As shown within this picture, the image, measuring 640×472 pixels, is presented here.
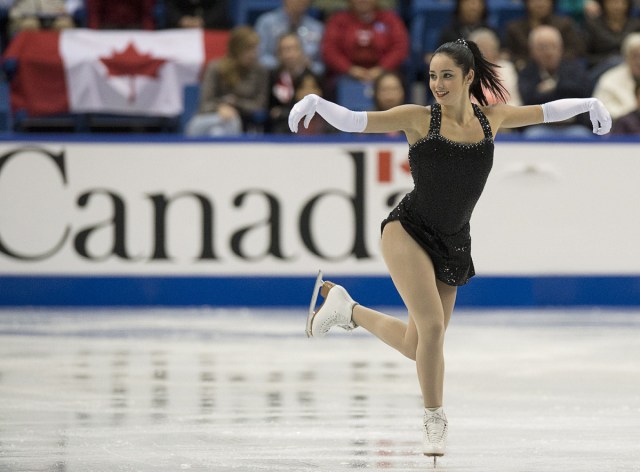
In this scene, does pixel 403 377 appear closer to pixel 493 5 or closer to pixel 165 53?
pixel 165 53

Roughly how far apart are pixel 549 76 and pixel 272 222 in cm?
257

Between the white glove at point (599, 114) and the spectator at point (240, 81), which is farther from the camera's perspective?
the spectator at point (240, 81)

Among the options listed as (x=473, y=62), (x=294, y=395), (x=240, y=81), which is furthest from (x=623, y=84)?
(x=473, y=62)

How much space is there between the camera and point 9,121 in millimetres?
9984

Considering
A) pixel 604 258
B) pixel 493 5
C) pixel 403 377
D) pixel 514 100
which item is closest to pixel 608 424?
pixel 403 377

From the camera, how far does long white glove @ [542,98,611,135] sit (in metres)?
4.55

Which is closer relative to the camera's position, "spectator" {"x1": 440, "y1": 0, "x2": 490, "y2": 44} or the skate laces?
the skate laces

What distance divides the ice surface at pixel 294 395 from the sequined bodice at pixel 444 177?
787 millimetres

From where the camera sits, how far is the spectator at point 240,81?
948 centimetres

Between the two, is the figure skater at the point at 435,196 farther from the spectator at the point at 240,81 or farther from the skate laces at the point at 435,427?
the spectator at the point at 240,81

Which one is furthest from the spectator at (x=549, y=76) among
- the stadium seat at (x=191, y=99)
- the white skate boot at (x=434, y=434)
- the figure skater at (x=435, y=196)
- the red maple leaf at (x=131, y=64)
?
the white skate boot at (x=434, y=434)

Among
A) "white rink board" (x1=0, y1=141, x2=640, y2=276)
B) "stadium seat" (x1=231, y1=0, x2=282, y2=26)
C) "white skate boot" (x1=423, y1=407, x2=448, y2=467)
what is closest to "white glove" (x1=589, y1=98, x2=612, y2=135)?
"white skate boot" (x1=423, y1=407, x2=448, y2=467)

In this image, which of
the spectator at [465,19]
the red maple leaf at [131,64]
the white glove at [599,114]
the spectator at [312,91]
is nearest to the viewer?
the white glove at [599,114]

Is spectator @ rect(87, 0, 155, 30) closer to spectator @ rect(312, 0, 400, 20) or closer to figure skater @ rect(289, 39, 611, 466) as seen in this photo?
spectator @ rect(312, 0, 400, 20)
